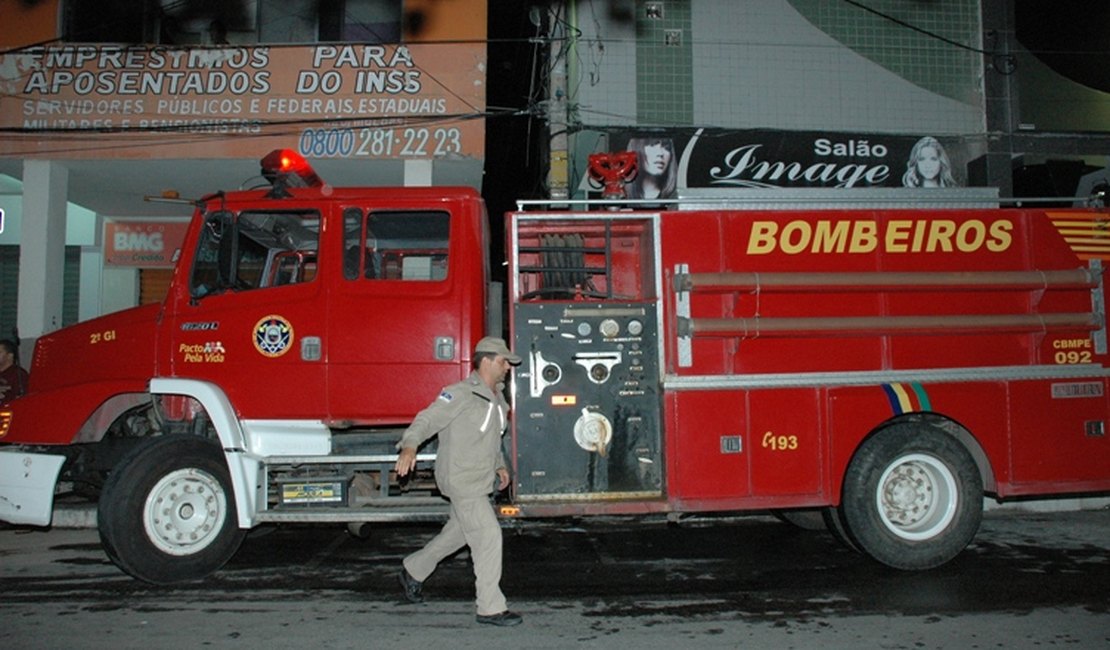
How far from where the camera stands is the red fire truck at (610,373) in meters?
5.95

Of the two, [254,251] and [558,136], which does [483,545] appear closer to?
[254,251]

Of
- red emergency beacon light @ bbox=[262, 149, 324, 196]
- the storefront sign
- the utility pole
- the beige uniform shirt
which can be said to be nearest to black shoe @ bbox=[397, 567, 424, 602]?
the beige uniform shirt

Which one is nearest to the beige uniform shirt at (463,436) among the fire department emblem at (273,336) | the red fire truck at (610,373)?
the red fire truck at (610,373)

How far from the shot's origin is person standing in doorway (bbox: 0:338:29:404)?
27.8ft

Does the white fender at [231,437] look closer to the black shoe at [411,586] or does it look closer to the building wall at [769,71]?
the black shoe at [411,586]

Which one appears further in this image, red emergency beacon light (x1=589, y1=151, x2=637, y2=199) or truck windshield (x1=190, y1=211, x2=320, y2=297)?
red emergency beacon light (x1=589, y1=151, x2=637, y2=199)

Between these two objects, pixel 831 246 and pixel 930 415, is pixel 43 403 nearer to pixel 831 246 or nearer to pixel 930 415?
pixel 831 246

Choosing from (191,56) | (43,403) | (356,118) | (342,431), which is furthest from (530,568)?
(191,56)

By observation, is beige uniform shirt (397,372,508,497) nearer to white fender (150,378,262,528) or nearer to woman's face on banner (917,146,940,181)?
white fender (150,378,262,528)

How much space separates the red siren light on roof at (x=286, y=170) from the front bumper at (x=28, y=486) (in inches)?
102

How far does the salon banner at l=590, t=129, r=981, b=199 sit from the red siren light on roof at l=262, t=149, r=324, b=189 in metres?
6.35

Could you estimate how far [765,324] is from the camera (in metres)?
6.00

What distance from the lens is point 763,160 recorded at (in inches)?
474

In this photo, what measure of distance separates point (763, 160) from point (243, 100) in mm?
7723
